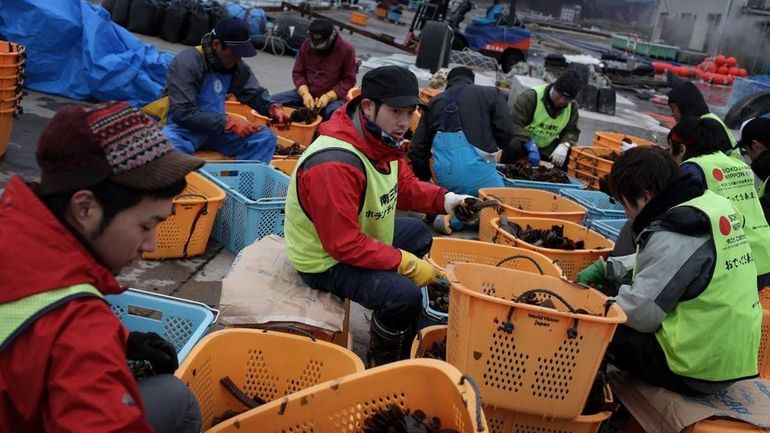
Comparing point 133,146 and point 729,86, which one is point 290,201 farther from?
point 729,86

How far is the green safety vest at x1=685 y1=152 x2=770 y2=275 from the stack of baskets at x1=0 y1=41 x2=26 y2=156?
4746mm

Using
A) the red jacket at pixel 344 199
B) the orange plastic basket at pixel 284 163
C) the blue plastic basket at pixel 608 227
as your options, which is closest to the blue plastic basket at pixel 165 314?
the red jacket at pixel 344 199

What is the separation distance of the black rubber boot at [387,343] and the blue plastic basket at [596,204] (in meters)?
2.73

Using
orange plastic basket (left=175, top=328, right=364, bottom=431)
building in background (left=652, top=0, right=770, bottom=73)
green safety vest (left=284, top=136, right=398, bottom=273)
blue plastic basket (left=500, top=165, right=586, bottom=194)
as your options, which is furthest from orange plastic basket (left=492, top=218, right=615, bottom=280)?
building in background (left=652, top=0, right=770, bottom=73)

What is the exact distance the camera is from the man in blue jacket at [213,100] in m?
4.96

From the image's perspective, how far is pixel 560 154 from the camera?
6883mm

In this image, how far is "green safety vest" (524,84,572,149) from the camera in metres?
6.94

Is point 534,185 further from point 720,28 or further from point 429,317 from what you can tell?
point 720,28

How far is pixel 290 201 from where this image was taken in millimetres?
3113

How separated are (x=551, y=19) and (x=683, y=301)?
157 feet

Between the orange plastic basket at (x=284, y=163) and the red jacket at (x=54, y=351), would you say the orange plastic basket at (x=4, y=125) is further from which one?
the red jacket at (x=54, y=351)

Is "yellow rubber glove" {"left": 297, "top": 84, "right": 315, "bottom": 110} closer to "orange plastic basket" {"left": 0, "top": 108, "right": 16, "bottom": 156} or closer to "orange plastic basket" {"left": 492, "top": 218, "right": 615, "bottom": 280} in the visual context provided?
"orange plastic basket" {"left": 0, "top": 108, "right": 16, "bottom": 156}

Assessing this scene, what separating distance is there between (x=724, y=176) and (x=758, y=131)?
0.90m

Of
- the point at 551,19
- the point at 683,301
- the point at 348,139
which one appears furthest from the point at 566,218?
the point at 551,19
